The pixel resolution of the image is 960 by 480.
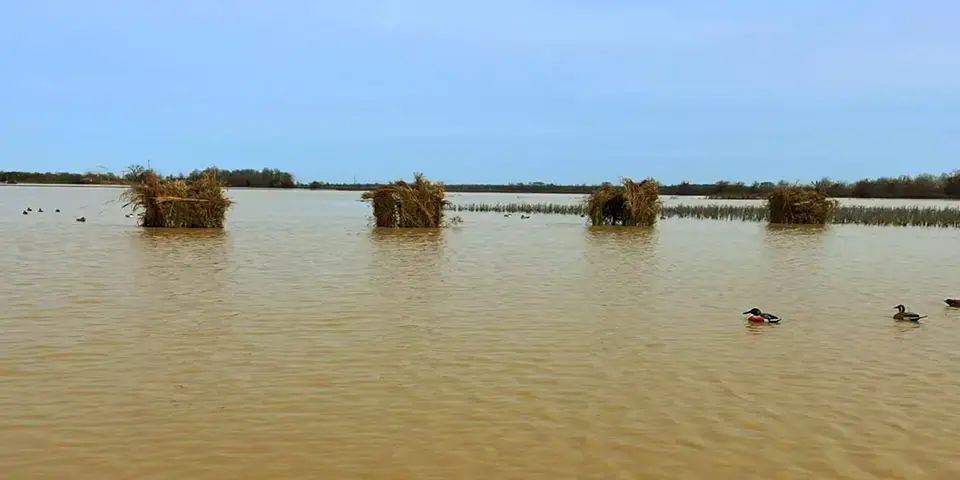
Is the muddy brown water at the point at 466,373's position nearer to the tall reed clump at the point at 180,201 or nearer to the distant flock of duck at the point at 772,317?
the distant flock of duck at the point at 772,317

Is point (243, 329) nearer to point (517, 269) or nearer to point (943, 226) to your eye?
point (517, 269)

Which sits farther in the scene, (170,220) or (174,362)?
(170,220)

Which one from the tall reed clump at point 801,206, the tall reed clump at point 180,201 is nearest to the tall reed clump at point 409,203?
the tall reed clump at point 180,201

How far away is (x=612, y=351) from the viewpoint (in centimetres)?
963

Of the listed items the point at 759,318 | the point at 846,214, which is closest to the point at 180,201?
the point at 759,318

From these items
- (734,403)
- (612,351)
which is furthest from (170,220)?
(734,403)

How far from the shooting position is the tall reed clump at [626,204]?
117ft

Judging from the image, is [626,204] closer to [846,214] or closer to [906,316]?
[846,214]

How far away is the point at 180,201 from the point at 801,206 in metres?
28.0

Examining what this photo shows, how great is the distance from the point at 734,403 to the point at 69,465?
5.41m

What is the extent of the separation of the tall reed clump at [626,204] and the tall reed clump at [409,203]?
7674 mm

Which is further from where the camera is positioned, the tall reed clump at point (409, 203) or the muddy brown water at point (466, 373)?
the tall reed clump at point (409, 203)

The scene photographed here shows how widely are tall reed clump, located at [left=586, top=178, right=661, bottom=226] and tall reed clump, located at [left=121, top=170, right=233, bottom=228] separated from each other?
51.8 ft

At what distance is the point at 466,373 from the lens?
838 centimetres
